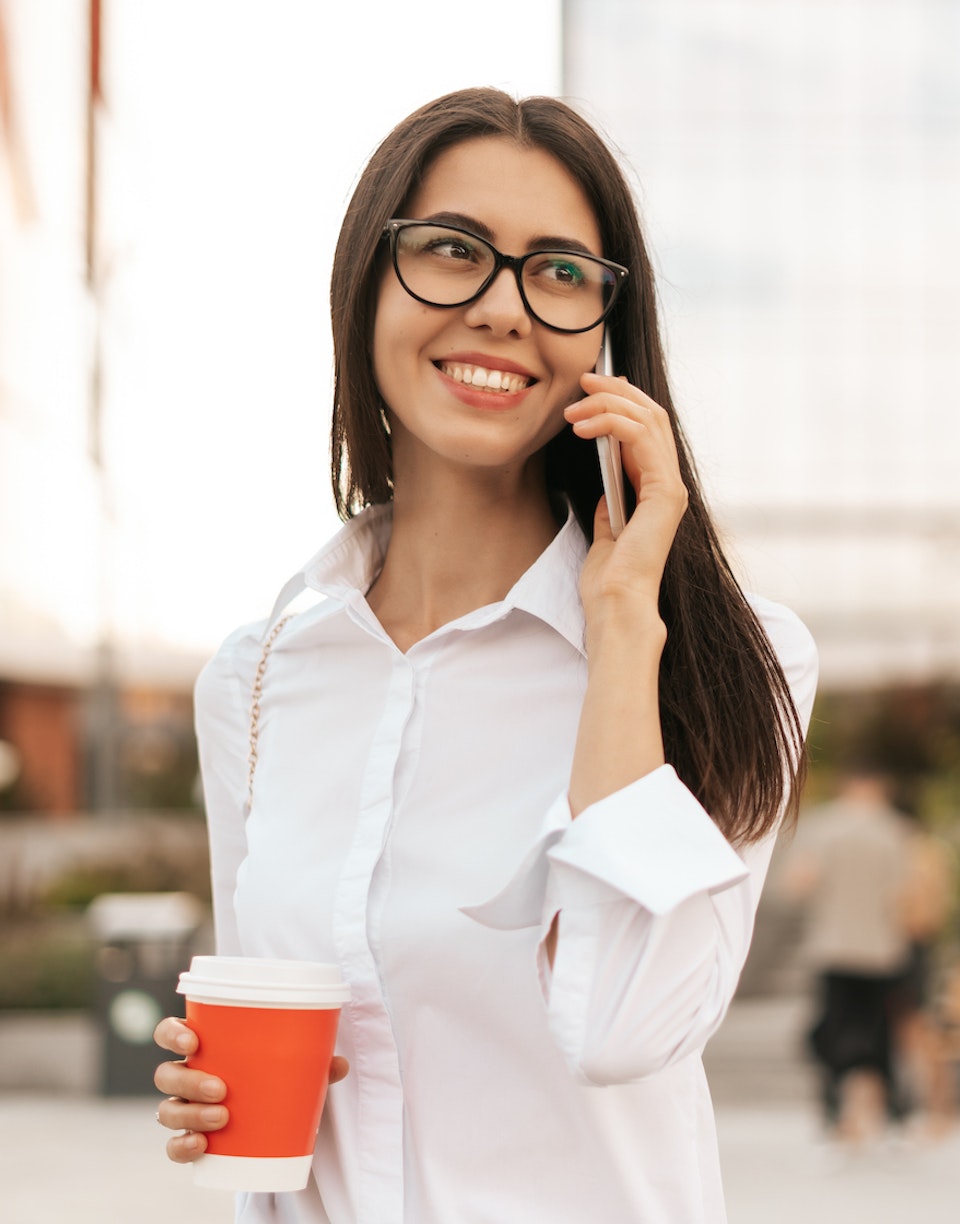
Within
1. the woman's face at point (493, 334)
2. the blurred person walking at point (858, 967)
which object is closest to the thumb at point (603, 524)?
the woman's face at point (493, 334)

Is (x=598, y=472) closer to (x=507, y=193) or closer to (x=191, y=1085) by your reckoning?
(x=507, y=193)

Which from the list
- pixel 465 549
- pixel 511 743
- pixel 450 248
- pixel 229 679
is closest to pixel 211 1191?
pixel 229 679

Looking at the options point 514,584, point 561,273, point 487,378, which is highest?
point 561,273

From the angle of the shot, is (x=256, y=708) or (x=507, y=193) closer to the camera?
(x=507, y=193)

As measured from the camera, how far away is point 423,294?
1727 millimetres

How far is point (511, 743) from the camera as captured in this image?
1695 mm

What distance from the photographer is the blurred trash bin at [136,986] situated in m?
9.33

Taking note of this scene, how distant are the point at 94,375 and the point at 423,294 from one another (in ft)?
53.8

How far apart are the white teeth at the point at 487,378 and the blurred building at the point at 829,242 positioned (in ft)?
81.6

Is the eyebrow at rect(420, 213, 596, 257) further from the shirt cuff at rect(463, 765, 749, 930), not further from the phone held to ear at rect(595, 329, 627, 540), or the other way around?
the shirt cuff at rect(463, 765, 749, 930)

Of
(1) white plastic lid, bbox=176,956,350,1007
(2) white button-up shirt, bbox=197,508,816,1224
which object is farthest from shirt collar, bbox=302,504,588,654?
(1) white plastic lid, bbox=176,956,350,1007

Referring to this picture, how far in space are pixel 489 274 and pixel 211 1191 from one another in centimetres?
669

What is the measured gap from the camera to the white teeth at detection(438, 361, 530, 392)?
1713 mm

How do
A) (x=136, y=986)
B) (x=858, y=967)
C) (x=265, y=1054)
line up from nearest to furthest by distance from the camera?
(x=265, y=1054) < (x=858, y=967) < (x=136, y=986)
